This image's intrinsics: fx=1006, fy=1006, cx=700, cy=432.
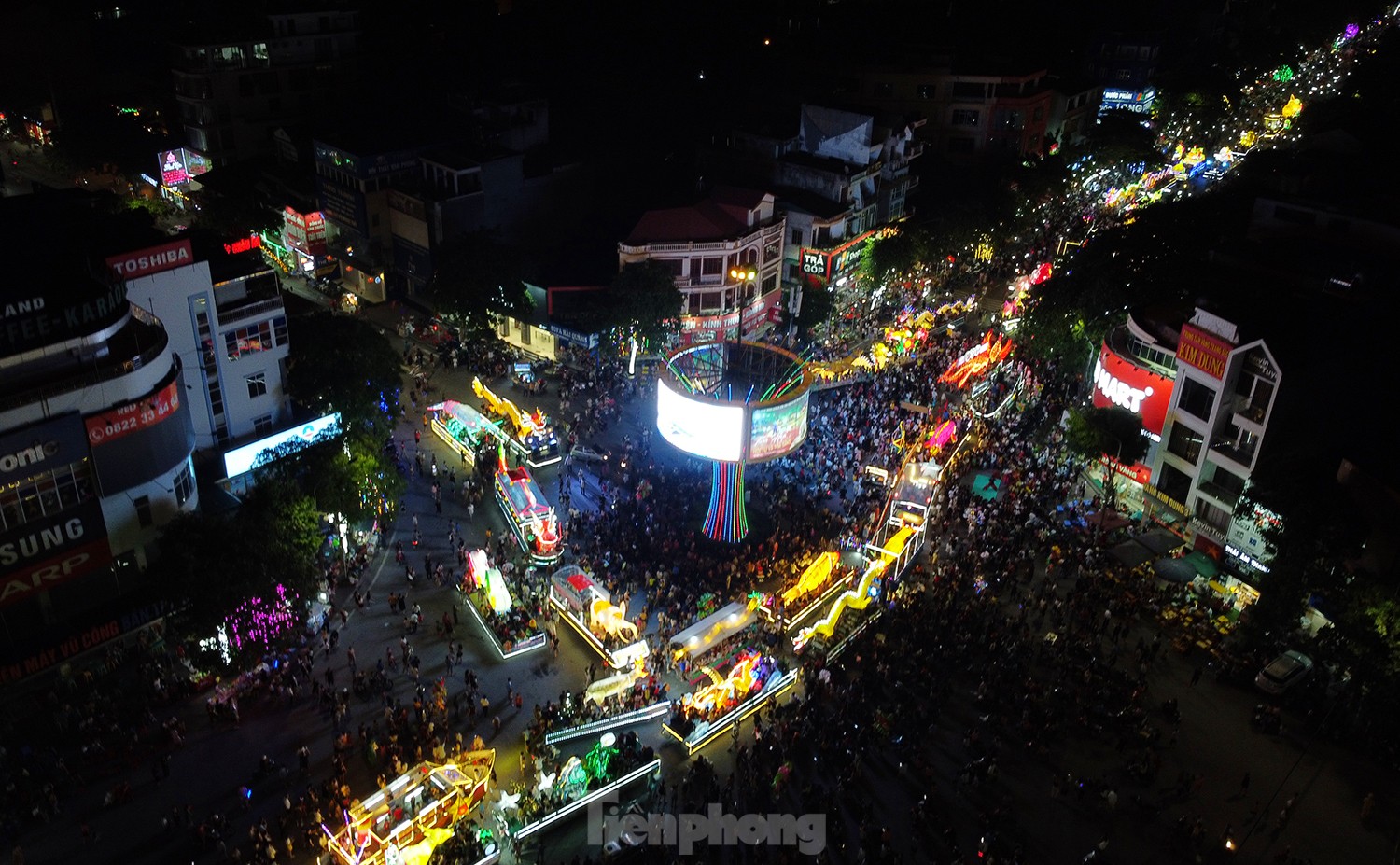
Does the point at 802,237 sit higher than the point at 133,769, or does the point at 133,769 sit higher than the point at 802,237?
the point at 802,237

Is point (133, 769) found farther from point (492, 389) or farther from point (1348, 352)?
point (1348, 352)

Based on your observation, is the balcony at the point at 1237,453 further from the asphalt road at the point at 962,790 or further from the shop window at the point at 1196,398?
the asphalt road at the point at 962,790

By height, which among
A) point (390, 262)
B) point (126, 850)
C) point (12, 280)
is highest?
point (12, 280)

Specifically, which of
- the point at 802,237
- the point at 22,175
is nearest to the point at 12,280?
the point at 802,237

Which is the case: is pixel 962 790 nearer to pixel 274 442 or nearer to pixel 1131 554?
pixel 1131 554

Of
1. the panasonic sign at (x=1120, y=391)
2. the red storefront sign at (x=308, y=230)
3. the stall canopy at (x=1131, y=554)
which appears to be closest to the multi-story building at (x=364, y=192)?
the red storefront sign at (x=308, y=230)

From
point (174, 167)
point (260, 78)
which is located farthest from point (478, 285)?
point (174, 167)

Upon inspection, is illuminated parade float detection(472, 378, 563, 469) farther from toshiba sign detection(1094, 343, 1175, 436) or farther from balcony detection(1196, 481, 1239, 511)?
balcony detection(1196, 481, 1239, 511)
